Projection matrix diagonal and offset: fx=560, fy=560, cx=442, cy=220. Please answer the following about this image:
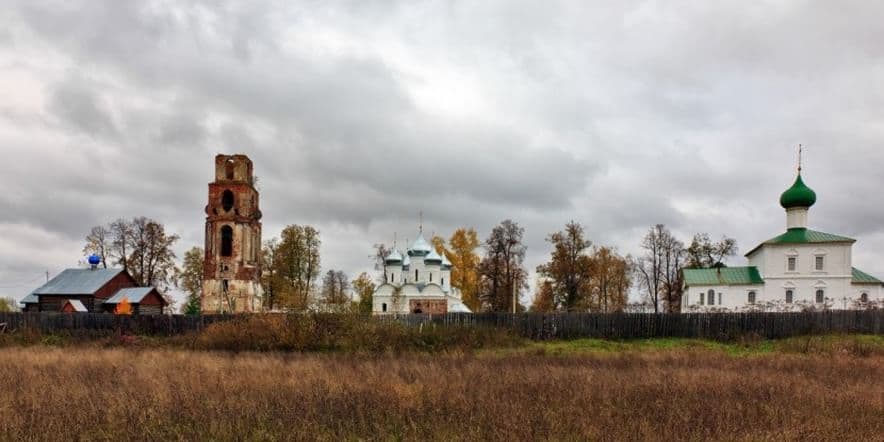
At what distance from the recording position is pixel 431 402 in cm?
791

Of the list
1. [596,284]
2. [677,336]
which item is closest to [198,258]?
[596,284]

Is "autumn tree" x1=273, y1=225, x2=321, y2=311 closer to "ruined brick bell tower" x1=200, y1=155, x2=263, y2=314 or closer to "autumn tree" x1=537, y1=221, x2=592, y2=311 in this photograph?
"ruined brick bell tower" x1=200, y1=155, x2=263, y2=314

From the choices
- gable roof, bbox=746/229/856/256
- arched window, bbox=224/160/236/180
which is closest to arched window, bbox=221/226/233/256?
arched window, bbox=224/160/236/180

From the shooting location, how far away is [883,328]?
2536 centimetres

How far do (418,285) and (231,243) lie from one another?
18.1 m

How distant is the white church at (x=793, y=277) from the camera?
43.4 m

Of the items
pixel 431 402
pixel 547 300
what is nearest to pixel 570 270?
pixel 547 300

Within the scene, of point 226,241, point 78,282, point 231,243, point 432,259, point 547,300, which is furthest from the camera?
point 432,259

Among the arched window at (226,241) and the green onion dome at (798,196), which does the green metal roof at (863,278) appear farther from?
the arched window at (226,241)

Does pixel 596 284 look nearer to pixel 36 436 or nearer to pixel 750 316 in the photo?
pixel 750 316

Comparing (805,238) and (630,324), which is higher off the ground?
(805,238)

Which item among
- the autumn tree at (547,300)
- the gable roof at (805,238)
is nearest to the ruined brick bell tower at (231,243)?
the autumn tree at (547,300)

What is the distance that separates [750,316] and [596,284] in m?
30.4

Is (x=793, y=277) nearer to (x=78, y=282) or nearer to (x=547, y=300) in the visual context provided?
(x=547, y=300)
